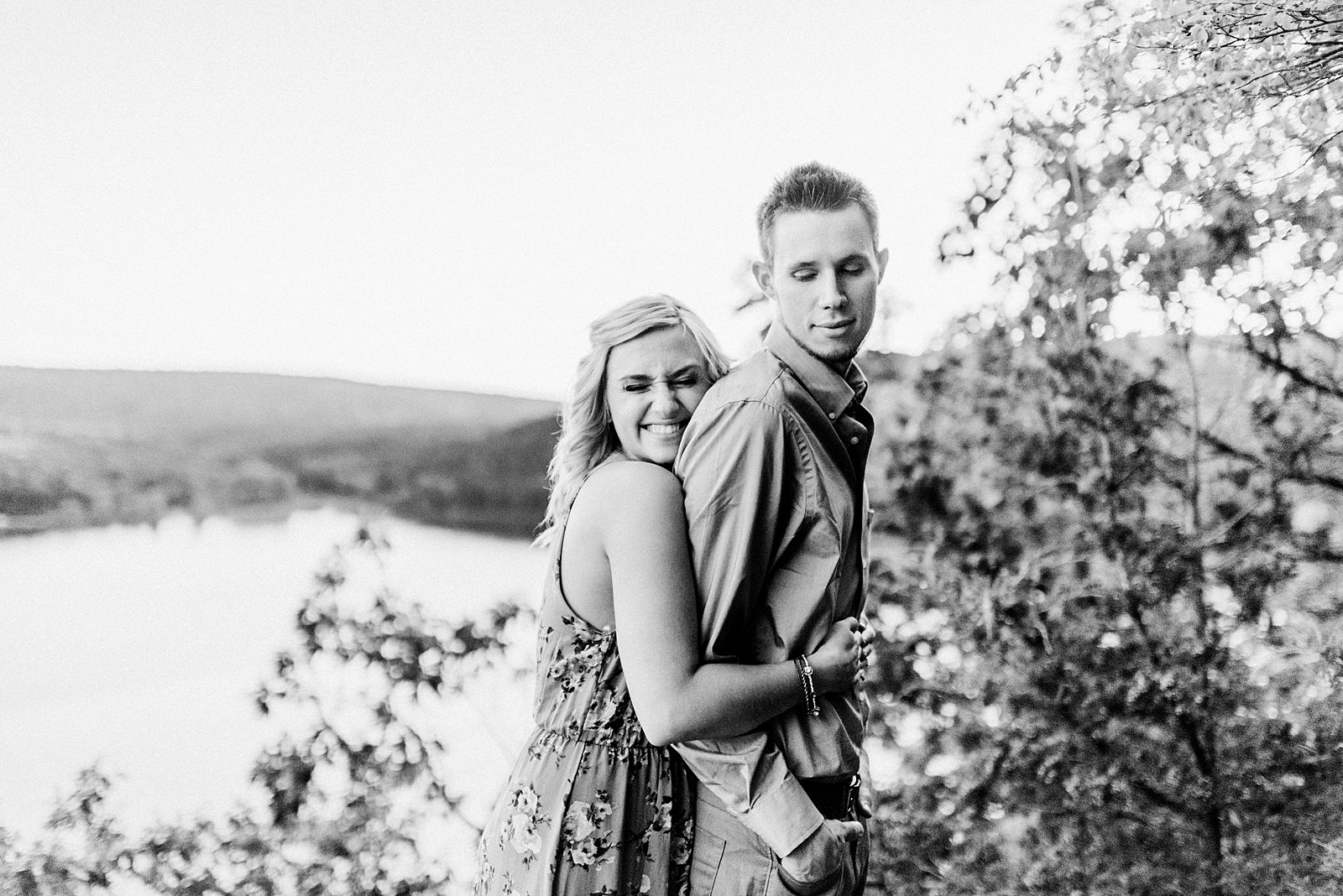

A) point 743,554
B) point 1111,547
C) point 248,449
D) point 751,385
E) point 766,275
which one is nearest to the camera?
point 743,554

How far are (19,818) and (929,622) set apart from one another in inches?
115

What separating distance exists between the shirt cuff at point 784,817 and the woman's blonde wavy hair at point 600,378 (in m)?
0.58

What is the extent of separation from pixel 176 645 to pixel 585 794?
2837mm

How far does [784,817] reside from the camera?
57.3 inches

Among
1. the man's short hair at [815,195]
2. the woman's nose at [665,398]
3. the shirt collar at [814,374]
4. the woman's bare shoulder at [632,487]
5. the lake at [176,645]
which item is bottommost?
the lake at [176,645]

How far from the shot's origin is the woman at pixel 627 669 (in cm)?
148

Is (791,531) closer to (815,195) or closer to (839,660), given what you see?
(839,660)

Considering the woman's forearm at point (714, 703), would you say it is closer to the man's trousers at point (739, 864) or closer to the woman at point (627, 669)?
the woman at point (627, 669)

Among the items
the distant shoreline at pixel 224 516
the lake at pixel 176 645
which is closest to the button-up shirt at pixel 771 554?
the lake at pixel 176 645

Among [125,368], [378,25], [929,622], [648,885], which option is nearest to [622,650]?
[648,885]

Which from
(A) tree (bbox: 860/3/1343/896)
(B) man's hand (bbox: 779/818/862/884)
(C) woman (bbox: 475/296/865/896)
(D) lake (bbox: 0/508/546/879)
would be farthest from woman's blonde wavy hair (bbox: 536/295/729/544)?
(D) lake (bbox: 0/508/546/879)

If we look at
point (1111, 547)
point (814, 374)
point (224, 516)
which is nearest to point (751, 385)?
point (814, 374)

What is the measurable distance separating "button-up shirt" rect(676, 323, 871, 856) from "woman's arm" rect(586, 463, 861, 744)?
0.03m

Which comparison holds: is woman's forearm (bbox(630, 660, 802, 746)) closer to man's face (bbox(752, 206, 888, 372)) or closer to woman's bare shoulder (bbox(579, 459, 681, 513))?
woman's bare shoulder (bbox(579, 459, 681, 513))
